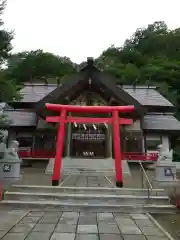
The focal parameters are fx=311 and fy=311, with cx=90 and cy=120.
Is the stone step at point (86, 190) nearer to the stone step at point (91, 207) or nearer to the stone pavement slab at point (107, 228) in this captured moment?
the stone step at point (91, 207)

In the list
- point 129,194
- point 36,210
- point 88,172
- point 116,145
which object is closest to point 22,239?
point 36,210

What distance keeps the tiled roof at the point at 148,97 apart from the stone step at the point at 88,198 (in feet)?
46.4

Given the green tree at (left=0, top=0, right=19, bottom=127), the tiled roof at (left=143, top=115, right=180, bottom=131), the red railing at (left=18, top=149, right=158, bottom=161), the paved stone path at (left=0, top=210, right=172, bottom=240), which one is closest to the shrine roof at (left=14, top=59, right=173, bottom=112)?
the red railing at (left=18, top=149, right=158, bottom=161)

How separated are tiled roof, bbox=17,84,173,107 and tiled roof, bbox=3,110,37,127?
107cm

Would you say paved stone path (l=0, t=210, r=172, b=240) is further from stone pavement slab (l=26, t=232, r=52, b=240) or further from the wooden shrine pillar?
the wooden shrine pillar

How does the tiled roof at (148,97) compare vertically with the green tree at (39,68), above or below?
below

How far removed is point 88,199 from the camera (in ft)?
31.8

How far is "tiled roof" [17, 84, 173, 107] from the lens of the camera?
23.7m

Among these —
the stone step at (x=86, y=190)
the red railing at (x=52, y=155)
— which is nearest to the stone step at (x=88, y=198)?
the stone step at (x=86, y=190)

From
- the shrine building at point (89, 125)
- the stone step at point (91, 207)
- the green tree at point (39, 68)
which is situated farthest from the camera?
the green tree at point (39, 68)

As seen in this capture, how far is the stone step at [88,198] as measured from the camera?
31.5 ft

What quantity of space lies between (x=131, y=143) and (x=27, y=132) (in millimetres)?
7142

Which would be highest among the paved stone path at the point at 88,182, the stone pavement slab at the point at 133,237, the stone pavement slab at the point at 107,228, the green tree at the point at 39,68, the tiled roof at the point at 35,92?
the green tree at the point at 39,68

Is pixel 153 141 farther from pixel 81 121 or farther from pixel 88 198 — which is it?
pixel 88 198
